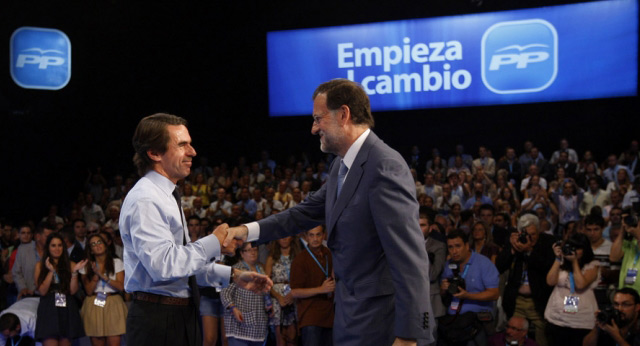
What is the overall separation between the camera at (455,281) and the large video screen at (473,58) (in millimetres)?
Answer: 8890

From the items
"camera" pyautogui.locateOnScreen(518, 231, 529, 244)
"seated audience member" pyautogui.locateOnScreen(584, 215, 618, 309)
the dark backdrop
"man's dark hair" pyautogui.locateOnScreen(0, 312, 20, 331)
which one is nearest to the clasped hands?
"camera" pyautogui.locateOnScreen(518, 231, 529, 244)

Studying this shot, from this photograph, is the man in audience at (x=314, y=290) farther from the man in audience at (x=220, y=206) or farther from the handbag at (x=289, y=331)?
the man in audience at (x=220, y=206)

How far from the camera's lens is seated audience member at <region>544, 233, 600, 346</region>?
6.19 meters

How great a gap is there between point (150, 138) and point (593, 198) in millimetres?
9218

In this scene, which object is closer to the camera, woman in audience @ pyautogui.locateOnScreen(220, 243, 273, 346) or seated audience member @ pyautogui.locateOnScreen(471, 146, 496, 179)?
woman in audience @ pyautogui.locateOnScreen(220, 243, 273, 346)

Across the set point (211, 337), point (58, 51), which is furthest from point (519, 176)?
point (58, 51)

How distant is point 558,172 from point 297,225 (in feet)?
30.3

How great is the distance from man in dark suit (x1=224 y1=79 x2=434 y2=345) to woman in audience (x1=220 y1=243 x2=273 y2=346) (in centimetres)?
369

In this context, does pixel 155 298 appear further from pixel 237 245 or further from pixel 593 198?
pixel 593 198

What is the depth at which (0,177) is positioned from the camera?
14305 millimetres

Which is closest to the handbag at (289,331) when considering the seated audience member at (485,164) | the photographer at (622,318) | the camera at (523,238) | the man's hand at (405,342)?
the camera at (523,238)

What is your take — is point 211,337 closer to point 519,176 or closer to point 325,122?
point 325,122

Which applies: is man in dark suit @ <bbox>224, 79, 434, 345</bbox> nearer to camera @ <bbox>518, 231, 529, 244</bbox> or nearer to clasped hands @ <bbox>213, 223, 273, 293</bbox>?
clasped hands @ <bbox>213, 223, 273, 293</bbox>

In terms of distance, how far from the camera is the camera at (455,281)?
6.30 meters
